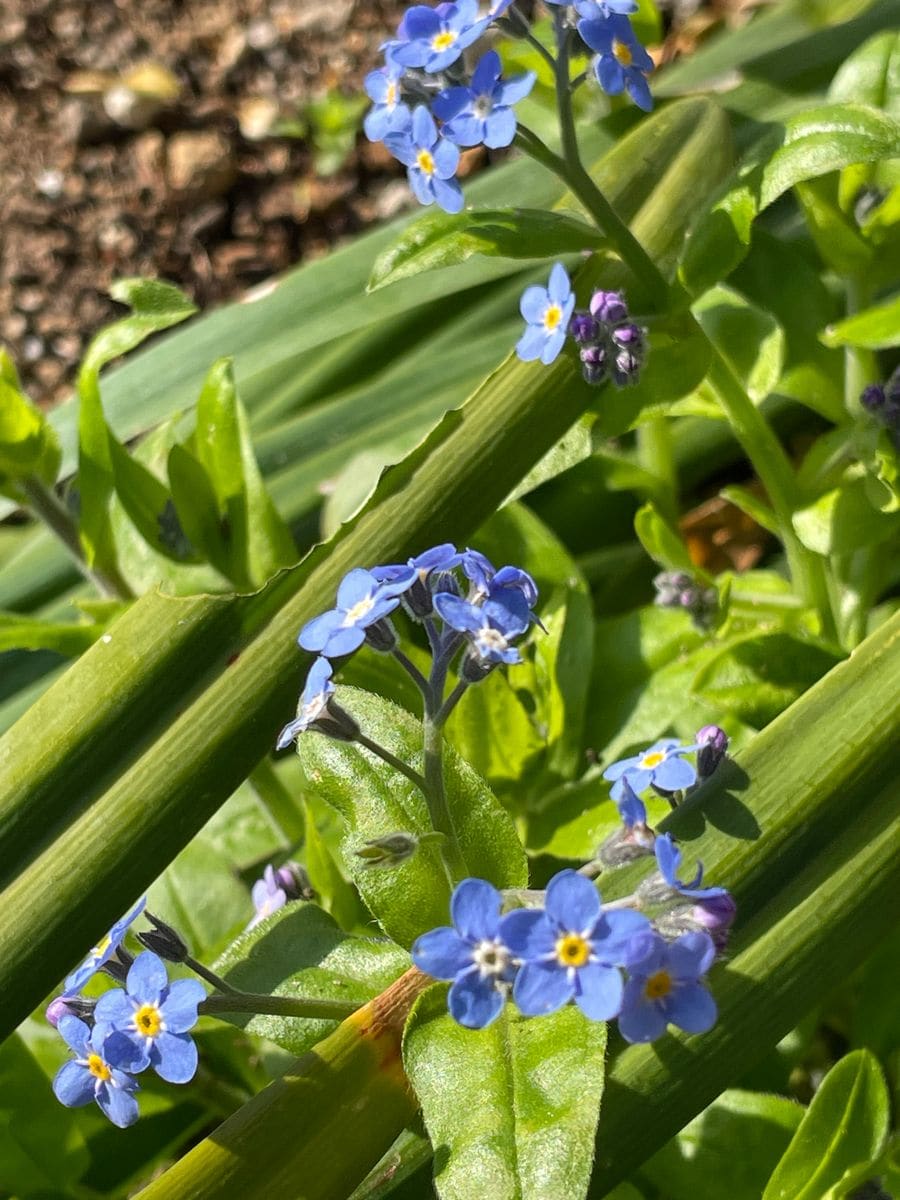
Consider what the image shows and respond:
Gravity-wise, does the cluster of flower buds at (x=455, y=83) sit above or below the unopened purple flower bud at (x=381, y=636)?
above

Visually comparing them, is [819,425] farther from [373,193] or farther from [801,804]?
[373,193]

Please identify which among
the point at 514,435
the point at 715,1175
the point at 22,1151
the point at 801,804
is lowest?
the point at 715,1175

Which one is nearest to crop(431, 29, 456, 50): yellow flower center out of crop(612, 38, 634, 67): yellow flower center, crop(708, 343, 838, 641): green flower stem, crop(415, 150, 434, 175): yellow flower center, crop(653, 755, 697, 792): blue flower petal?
crop(415, 150, 434, 175): yellow flower center

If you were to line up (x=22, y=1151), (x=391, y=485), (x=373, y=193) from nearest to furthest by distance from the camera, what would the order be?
(x=391, y=485)
(x=22, y=1151)
(x=373, y=193)

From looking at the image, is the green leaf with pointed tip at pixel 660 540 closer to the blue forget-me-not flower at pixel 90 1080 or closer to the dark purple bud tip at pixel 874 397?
the dark purple bud tip at pixel 874 397

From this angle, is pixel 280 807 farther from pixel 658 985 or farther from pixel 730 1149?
pixel 658 985

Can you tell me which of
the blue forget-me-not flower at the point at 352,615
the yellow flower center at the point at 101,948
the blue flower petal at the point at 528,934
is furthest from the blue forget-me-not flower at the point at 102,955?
the blue flower petal at the point at 528,934

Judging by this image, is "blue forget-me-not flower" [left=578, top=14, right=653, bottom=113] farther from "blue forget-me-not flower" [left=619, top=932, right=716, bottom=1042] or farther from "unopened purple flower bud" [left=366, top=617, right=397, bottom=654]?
"blue forget-me-not flower" [left=619, top=932, right=716, bottom=1042]

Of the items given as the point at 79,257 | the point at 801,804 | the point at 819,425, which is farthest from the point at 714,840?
the point at 79,257
